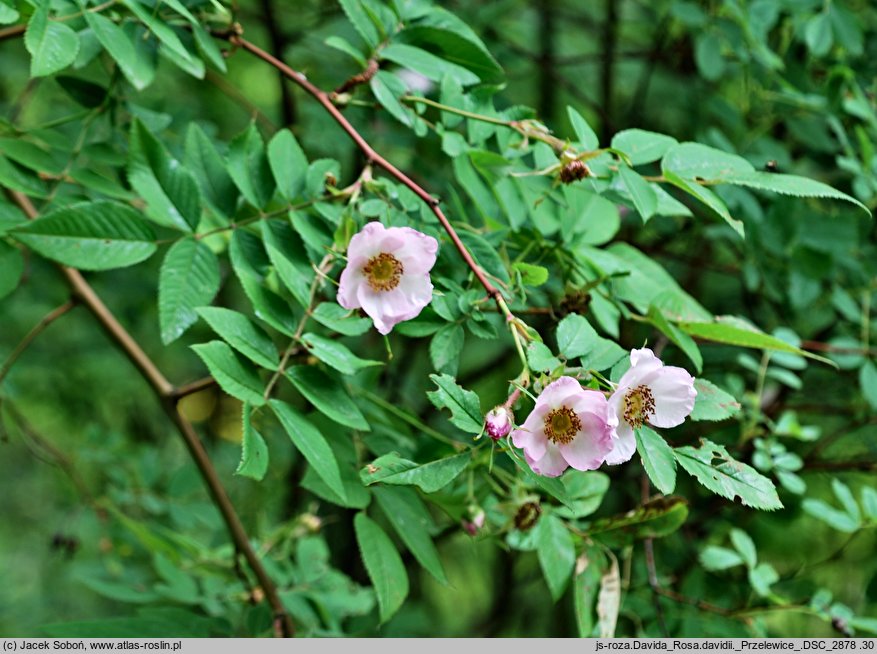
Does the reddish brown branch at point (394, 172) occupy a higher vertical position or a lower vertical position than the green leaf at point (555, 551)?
higher

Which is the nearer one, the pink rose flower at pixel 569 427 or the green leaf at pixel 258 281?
the pink rose flower at pixel 569 427

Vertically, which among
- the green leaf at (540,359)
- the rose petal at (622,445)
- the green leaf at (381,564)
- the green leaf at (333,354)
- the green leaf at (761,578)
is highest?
the green leaf at (540,359)

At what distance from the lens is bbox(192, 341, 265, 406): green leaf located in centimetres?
69

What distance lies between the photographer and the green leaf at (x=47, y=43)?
0.70 metres

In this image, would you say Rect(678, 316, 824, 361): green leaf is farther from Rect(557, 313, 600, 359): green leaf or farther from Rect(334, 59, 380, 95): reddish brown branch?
Rect(334, 59, 380, 95): reddish brown branch

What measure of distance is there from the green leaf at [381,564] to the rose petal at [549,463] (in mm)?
261

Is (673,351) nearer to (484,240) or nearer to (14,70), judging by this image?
(484,240)

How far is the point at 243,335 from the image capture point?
0.74 m

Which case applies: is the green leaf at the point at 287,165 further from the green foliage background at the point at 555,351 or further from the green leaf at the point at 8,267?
the green leaf at the point at 8,267

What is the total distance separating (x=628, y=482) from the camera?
1405 mm

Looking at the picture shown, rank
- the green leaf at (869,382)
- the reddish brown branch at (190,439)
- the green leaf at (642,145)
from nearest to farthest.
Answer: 1. the green leaf at (642,145)
2. the reddish brown branch at (190,439)
3. the green leaf at (869,382)

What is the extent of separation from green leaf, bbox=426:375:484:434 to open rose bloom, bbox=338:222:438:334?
0.25 feet

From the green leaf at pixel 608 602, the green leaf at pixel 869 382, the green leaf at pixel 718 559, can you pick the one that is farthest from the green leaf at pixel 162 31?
the green leaf at pixel 869 382

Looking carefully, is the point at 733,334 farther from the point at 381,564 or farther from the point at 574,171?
the point at 381,564
